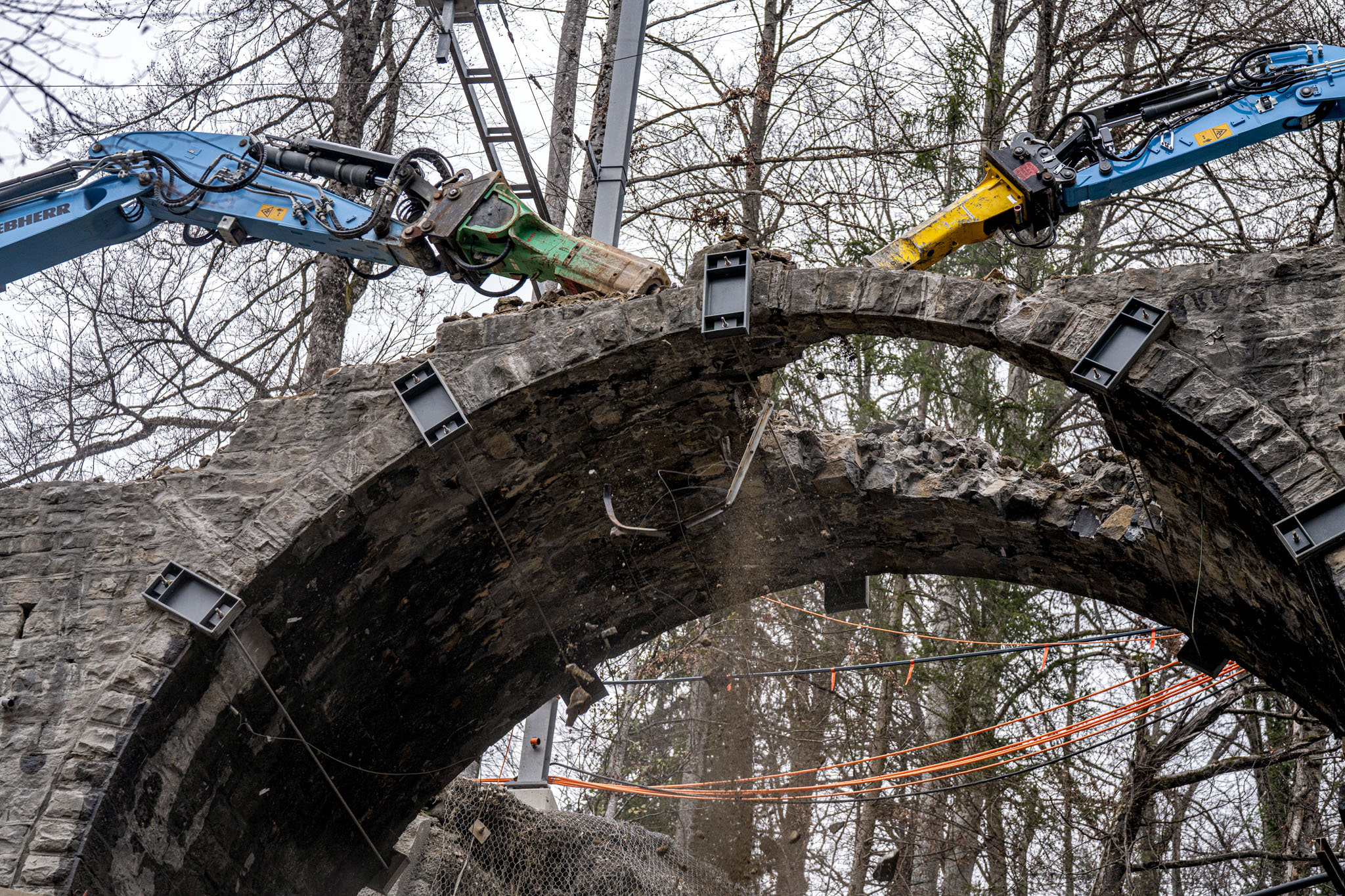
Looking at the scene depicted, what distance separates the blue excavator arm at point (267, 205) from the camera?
23.9 feet

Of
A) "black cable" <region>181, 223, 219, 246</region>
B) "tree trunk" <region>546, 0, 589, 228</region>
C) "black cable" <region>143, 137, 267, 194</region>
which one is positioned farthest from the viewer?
"tree trunk" <region>546, 0, 589, 228</region>

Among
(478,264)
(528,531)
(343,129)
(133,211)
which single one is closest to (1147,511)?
(528,531)

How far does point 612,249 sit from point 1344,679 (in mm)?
4337

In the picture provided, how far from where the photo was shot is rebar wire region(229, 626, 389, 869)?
21.0 feet

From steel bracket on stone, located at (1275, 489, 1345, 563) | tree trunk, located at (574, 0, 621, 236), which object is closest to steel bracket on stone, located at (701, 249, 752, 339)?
steel bracket on stone, located at (1275, 489, 1345, 563)

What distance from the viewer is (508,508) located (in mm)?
7039

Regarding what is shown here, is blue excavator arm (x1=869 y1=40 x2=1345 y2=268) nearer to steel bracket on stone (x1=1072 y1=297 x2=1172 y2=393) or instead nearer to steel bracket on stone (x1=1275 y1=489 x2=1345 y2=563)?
steel bracket on stone (x1=1072 y1=297 x2=1172 y2=393)

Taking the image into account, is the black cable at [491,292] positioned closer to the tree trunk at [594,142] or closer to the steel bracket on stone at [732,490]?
the steel bracket on stone at [732,490]

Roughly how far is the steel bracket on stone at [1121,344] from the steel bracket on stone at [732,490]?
6.06 ft

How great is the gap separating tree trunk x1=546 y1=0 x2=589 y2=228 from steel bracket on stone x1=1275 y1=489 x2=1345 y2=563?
28.4ft

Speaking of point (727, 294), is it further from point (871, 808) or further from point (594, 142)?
point (871, 808)

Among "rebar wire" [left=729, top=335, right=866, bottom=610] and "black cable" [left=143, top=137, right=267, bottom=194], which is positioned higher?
"black cable" [left=143, top=137, right=267, bottom=194]

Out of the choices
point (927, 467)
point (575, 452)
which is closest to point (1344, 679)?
point (927, 467)

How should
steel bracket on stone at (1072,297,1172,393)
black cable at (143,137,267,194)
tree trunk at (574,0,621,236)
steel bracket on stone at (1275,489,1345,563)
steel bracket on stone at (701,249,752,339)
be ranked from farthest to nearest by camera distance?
tree trunk at (574,0,621,236), black cable at (143,137,267,194), steel bracket on stone at (701,249,752,339), steel bracket on stone at (1072,297,1172,393), steel bracket on stone at (1275,489,1345,563)
